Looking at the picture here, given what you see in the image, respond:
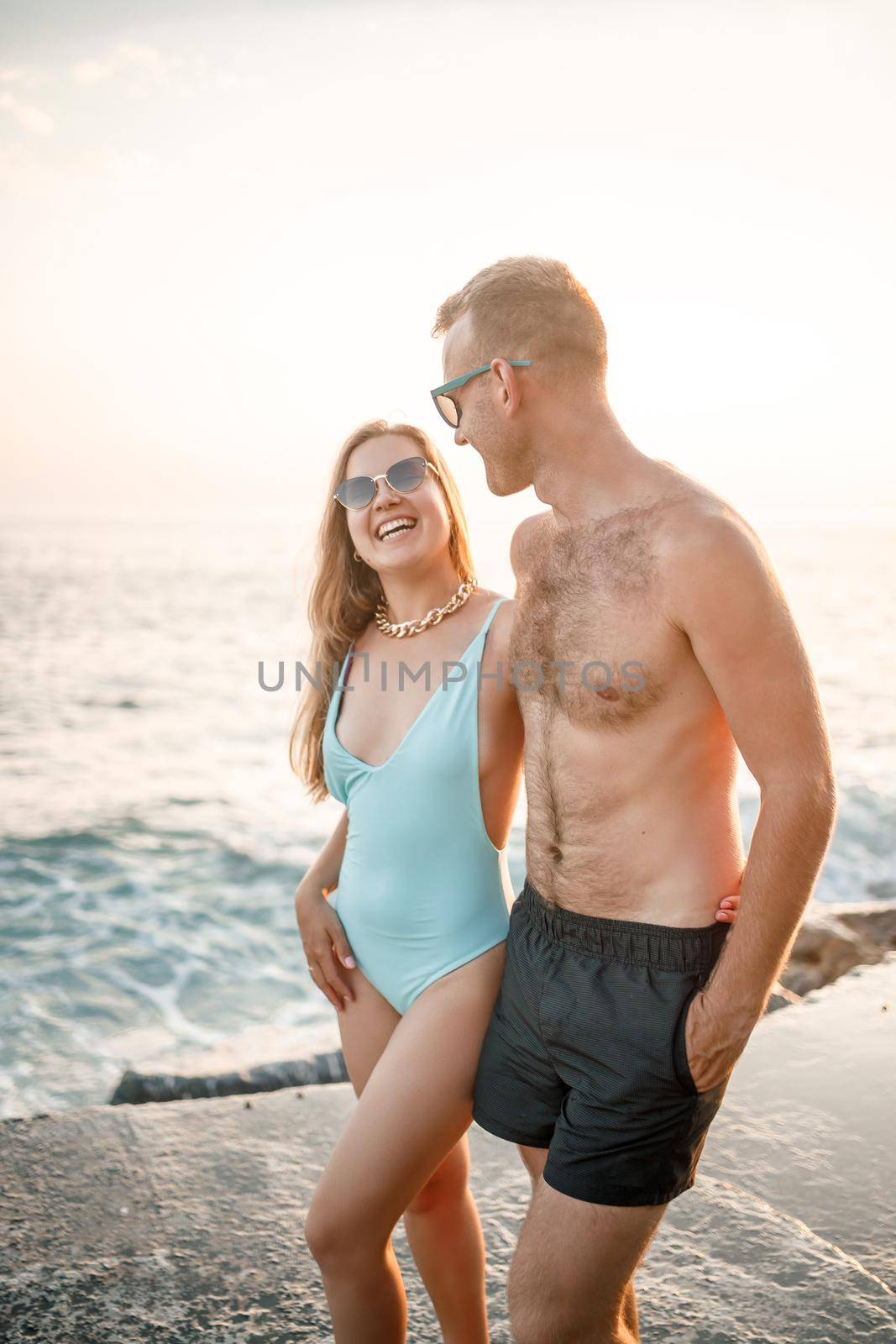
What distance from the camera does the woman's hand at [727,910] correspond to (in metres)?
2.00

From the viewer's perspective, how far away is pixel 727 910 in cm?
201

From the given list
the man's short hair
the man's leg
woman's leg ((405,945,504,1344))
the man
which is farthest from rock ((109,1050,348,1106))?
the man's short hair

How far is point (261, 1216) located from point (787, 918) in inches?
83.4

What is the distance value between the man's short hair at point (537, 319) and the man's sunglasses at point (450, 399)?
3 centimetres

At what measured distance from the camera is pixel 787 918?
186 centimetres

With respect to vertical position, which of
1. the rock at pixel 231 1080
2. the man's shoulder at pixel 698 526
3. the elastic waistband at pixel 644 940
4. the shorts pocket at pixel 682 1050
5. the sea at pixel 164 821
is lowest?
the sea at pixel 164 821

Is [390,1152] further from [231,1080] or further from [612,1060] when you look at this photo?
[231,1080]

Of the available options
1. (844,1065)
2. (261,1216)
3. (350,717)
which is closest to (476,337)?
(350,717)

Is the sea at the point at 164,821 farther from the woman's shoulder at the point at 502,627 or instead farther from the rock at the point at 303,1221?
the rock at the point at 303,1221

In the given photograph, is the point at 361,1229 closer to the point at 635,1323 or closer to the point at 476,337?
the point at 635,1323

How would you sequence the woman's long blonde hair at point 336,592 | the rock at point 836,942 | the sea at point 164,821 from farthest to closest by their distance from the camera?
the sea at point 164,821, the rock at point 836,942, the woman's long blonde hair at point 336,592

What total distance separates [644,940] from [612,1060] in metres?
0.24

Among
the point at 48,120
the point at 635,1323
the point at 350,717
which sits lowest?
the point at 635,1323

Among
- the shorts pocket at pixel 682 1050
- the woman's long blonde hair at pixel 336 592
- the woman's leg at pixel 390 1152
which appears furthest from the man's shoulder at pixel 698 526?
the woman's leg at pixel 390 1152
